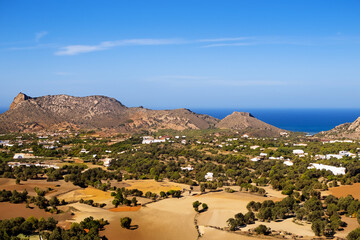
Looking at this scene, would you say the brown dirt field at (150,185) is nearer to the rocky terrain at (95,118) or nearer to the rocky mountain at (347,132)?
the rocky terrain at (95,118)

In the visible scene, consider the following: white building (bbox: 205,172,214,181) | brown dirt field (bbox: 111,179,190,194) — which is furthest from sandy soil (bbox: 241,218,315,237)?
white building (bbox: 205,172,214,181)

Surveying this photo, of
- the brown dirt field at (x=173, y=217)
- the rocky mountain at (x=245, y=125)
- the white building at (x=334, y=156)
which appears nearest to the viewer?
the brown dirt field at (x=173, y=217)

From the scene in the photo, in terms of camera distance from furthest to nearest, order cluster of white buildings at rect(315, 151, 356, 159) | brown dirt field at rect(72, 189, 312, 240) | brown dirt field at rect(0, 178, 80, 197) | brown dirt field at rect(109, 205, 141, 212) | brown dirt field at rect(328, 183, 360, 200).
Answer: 1. cluster of white buildings at rect(315, 151, 356, 159)
2. brown dirt field at rect(0, 178, 80, 197)
3. brown dirt field at rect(328, 183, 360, 200)
4. brown dirt field at rect(109, 205, 141, 212)
5. brown dirt field at rect(72, 189, 312, 240)

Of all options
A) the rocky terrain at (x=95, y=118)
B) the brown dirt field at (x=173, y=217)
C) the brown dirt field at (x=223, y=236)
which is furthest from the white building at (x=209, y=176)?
the rocky terrain at (x=95, y=118)

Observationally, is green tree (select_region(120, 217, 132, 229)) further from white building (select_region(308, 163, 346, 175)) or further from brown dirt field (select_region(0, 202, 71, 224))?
white building (select_region(308, 163, 346, 175))

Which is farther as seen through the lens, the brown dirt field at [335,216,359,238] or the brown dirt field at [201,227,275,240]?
the brown dirt field at [335,216,359,238]

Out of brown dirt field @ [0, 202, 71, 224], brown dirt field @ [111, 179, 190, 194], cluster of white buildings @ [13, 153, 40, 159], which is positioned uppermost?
cluster of white buildings @ [13, 153, 40, 159]

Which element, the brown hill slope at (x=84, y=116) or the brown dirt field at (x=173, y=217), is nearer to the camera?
the brown dirt field at (x=173, y=217)

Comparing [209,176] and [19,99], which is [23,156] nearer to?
[209,176]
